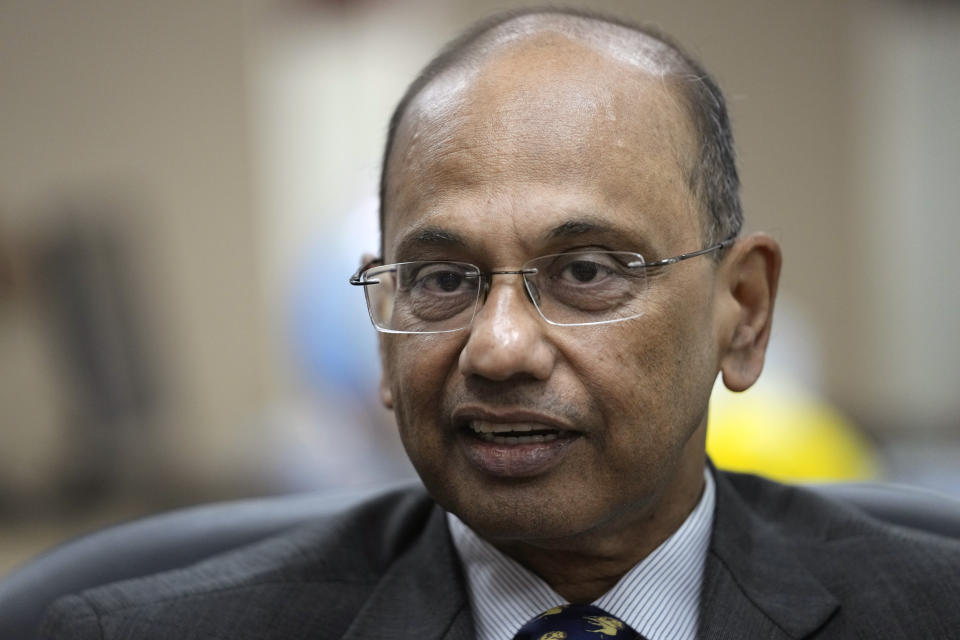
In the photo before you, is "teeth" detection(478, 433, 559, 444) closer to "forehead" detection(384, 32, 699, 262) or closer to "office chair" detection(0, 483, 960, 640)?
"forehead" detection(384, 32, 699, 262)

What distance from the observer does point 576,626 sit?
1.62 metres

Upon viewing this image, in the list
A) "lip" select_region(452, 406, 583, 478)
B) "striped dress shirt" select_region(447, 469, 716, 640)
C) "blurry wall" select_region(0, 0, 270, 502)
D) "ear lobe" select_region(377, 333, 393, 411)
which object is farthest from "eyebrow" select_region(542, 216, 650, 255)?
"blurry wall" select_region(0, 0, 270, 502)

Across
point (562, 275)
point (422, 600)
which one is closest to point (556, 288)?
point (562, 275)

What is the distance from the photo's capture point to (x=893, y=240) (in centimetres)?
649

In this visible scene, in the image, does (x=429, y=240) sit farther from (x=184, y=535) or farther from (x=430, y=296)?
(x=184, y=535)

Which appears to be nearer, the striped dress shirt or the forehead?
the forehead

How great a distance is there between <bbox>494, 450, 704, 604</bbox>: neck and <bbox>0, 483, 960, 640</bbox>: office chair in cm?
36

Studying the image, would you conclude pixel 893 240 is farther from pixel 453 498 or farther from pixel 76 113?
pixel 453 498

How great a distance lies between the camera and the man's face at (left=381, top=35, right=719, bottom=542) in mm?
1541

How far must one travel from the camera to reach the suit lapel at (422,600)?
5.50 ft

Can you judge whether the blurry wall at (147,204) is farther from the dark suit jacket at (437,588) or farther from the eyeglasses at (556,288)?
the eyeglasses at (556,288)

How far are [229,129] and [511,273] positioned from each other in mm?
5040

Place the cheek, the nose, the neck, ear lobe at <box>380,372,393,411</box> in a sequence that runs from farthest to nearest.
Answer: ear lobe at <box>380,372,393,411</box>, the neck, the cheek, the nose

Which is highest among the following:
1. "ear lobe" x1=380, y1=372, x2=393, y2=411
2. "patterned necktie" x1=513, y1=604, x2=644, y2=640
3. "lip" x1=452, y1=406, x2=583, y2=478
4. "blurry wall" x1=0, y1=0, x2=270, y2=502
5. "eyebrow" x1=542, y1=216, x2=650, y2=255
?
"eyebrow" x1=542, y1=216, x2=650, y2=255
